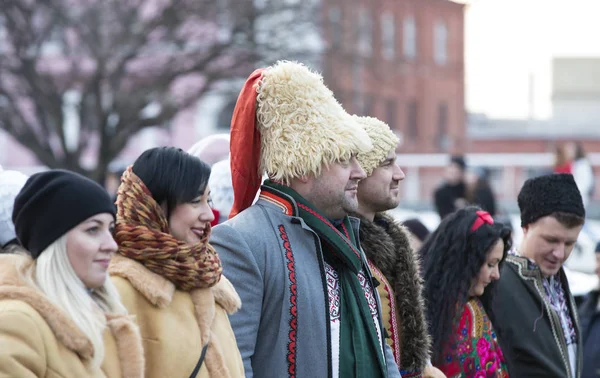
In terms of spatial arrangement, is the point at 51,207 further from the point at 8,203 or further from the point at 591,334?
the point at 591,334

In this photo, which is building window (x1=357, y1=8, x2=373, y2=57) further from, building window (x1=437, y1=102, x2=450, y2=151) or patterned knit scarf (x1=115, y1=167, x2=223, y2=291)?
building window (x1=437, y1=102, x2=450, y2=151)

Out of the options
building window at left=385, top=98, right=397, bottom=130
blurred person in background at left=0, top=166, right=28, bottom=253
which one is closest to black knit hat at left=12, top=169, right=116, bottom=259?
blurred person in background at left=0, top=166, right=28, bottom=253

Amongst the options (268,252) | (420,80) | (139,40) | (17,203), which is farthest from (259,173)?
(420,80)

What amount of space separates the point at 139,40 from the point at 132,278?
1765 centimetres

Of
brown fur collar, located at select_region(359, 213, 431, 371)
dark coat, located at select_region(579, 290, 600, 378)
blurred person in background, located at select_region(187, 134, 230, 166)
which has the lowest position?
dark coat, located at select_region(579, 290, 600, 378)

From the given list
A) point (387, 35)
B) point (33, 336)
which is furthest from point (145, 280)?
point (387, 35)

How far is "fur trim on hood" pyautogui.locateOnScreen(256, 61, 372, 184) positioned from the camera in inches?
153

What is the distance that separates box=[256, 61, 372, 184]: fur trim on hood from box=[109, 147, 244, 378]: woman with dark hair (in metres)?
0.44

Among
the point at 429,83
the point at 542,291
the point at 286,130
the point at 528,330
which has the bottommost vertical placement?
the point at 429,83

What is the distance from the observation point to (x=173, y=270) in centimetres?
336

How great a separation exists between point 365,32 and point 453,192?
1161cm

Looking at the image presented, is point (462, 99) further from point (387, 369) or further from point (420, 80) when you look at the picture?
point (387, 369)

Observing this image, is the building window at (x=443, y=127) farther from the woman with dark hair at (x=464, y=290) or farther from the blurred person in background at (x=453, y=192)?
the woman with dark hair at (x=464, y=290)

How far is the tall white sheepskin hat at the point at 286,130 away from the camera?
3.88m
